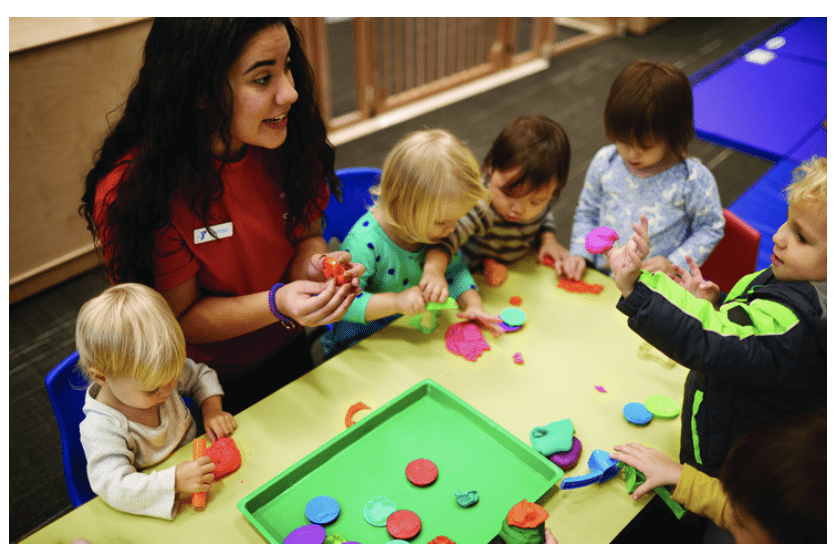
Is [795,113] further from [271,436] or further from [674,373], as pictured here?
[271,436]

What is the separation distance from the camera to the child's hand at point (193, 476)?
1063 millimetres

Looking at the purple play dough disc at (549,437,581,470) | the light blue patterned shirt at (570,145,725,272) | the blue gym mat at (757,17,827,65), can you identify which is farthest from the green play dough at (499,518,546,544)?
the blue gym mat at (757,17,827,65)

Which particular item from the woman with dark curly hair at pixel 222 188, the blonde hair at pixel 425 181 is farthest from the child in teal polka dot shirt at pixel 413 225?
the woman with dark curly hair at pixel 222 188

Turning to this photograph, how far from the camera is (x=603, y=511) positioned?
43.3 inches

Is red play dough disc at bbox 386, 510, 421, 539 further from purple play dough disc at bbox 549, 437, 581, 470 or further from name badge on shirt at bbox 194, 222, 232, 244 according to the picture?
name badge on shirt at bbox 194, 222, 232, 244

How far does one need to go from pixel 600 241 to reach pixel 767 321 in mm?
379

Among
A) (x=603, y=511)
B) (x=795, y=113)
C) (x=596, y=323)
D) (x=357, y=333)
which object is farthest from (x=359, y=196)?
(x=795, y=113)

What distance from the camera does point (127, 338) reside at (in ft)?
3.50

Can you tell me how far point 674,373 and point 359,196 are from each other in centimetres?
107

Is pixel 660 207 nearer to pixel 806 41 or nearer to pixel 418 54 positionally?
pixel 418 54

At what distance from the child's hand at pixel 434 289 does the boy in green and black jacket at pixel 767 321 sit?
48 centimetres

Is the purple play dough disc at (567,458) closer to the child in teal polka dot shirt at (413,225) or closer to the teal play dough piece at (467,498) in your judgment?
the teal play dough piece at (467,498)

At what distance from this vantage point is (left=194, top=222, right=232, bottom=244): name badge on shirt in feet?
4.19

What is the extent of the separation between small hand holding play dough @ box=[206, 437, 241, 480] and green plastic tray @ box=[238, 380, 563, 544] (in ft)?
0.29
